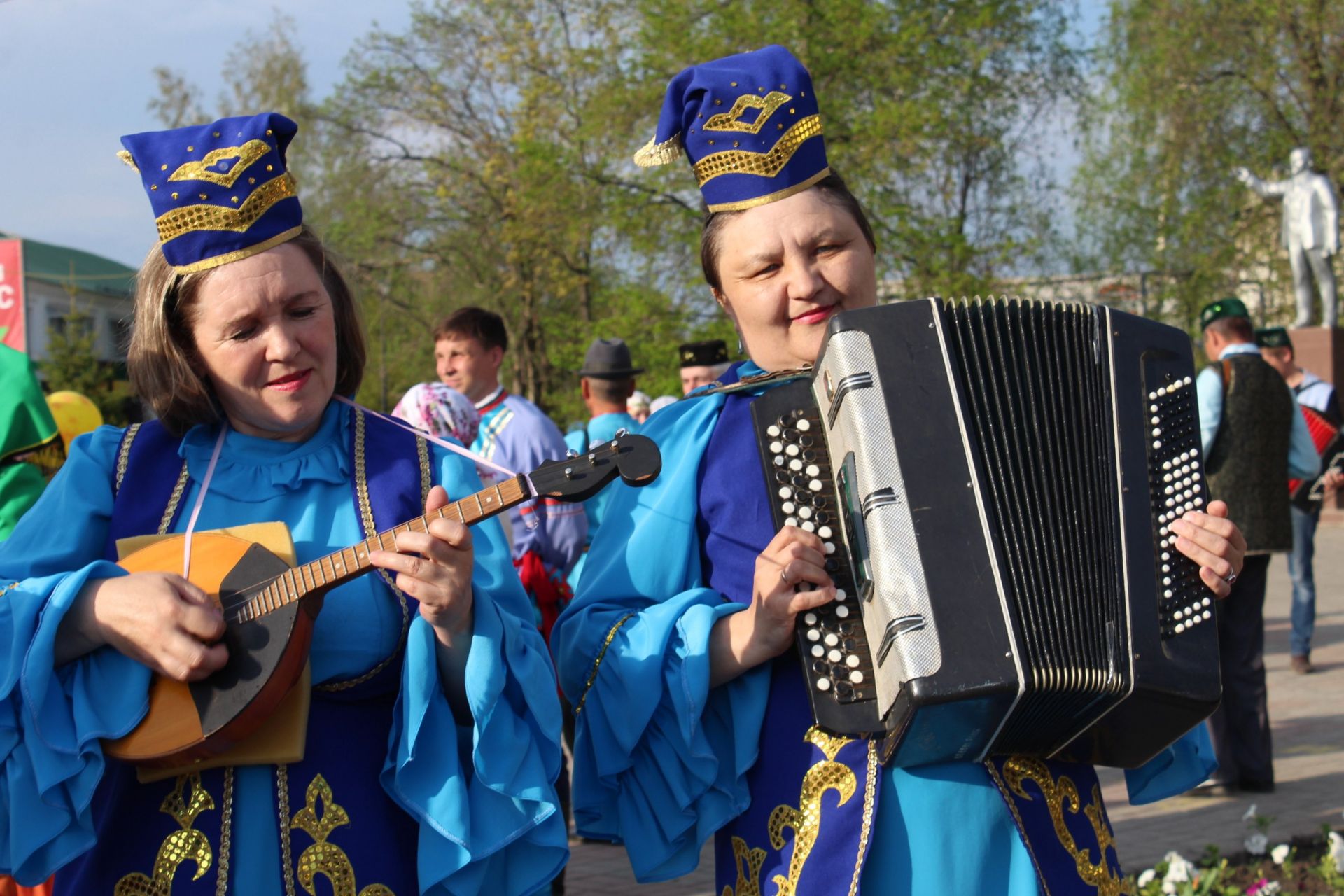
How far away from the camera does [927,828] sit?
2.17m

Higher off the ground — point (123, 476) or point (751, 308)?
point (751, 308)

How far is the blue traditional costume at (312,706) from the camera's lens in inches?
83.0

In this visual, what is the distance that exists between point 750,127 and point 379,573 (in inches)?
41.7

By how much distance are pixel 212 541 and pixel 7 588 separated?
330mm

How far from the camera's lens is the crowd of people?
83.5 inches

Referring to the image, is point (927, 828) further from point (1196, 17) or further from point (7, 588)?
point (1196, 17)

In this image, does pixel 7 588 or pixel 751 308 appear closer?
pixel 7 588

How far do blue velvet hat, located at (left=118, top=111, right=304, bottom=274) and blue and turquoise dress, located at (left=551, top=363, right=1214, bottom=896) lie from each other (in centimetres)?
Answer: 79

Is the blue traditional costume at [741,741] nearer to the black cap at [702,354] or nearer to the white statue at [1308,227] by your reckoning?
the black cap at [702,354]

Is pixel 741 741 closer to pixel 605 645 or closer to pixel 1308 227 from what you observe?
pixel 605 645

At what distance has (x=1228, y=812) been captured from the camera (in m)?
5.90

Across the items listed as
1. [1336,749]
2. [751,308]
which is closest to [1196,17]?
[1336,749]

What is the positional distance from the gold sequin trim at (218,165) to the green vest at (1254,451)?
5521mm

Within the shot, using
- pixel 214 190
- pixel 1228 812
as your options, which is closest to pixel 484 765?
pixel 214 190
